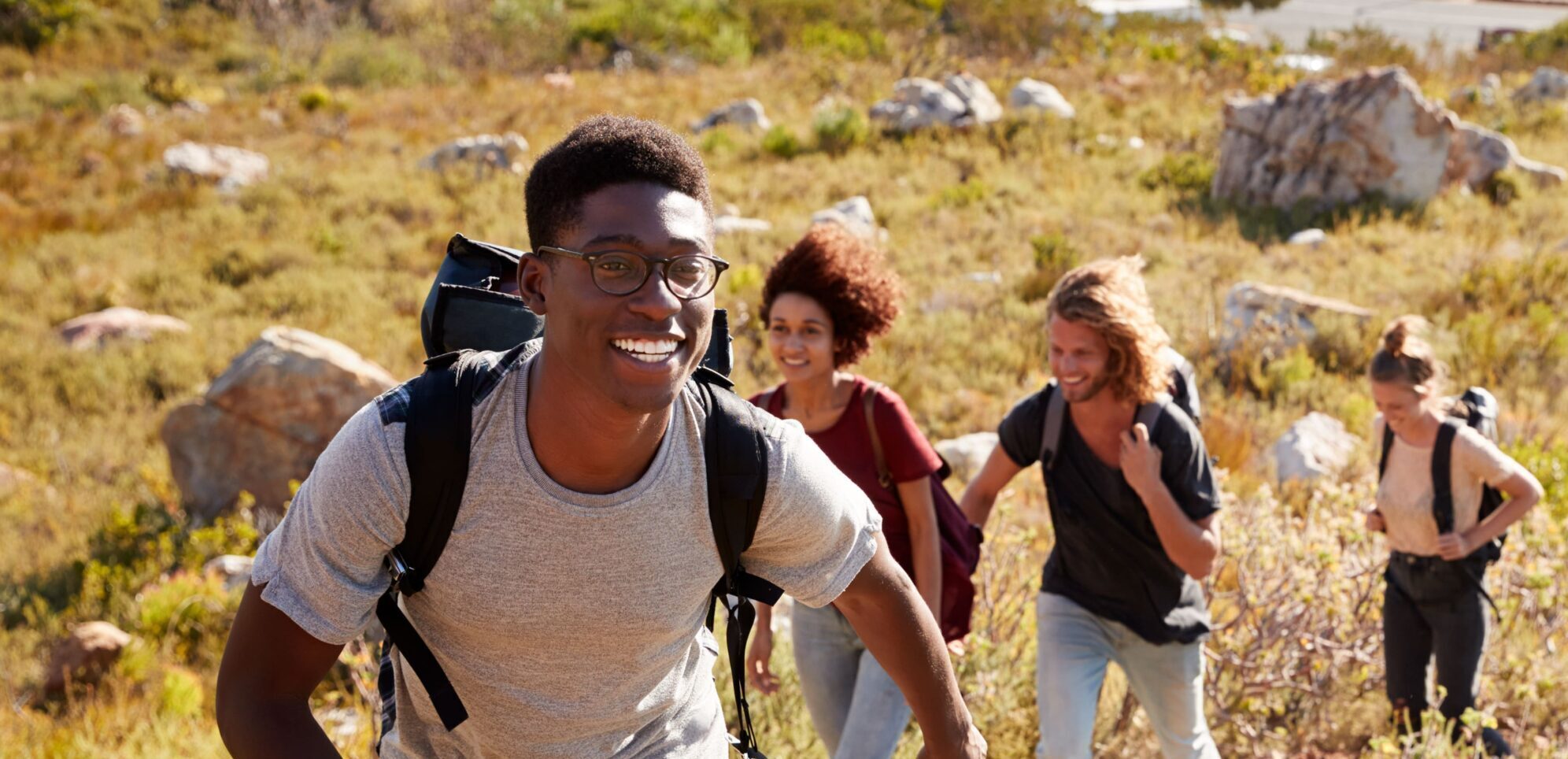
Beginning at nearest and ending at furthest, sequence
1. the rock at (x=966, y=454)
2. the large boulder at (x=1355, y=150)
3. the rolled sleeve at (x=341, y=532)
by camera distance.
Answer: the rolled sleeve at (x=341, y=532) → the rock at (x=966, y=454) → the large boulder at (x=1355, y=150)

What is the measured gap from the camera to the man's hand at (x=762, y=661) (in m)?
3.60

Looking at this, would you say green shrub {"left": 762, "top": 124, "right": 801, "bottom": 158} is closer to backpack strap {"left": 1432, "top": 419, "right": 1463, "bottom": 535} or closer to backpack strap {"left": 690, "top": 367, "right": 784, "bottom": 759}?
backpack strap {"left": 1432, "top": 419, "right": 1463, "bottom": 535}

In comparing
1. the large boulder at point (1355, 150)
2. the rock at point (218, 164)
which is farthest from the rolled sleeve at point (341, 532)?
the rock at point (218, 164)

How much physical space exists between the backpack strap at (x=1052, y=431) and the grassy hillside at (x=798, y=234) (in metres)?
1.02

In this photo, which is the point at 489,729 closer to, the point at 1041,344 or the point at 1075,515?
the point at 1075,515

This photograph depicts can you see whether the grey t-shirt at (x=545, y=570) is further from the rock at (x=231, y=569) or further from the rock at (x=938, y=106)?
the rock at (x=938, y=106)

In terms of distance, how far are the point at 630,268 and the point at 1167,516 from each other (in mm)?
1956

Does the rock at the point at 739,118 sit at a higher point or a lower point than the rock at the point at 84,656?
higher

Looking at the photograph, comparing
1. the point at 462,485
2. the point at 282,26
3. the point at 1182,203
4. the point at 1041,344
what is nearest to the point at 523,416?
the point at 462,485

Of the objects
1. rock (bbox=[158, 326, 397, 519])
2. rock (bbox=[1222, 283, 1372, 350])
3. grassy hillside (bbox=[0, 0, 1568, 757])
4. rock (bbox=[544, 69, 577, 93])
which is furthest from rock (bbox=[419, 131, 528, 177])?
rock (bbox=[1222, 283, 1372, 350])

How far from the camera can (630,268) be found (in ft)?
5.88

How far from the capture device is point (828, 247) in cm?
365

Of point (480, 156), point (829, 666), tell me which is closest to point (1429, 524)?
point (829, 666)

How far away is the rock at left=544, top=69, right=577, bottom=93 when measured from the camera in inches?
818
